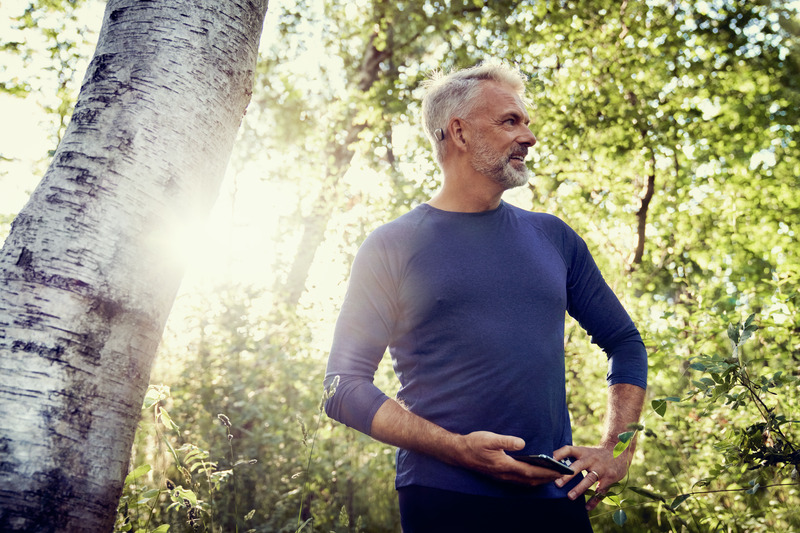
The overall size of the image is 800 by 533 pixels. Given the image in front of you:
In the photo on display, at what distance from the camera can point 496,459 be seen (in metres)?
1.39

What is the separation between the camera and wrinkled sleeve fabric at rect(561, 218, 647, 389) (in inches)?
73.7

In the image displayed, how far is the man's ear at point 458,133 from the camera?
7.27 ft

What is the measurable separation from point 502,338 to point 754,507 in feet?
12.4

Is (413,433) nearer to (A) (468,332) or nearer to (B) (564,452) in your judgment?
(A) (468,332)

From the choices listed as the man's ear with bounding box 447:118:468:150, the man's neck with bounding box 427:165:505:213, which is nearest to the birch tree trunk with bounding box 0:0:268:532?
the man's neck with bounding box 427:165:505:213

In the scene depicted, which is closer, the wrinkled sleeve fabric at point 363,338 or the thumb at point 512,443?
the thumb at point 512,443

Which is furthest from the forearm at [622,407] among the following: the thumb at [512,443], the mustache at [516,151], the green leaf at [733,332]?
the mustache at [516,151]

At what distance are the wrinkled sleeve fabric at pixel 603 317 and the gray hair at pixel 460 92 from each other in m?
0.68

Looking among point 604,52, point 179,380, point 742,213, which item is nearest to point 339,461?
point 179,380

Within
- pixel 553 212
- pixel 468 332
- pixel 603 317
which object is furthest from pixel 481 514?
pixel 553 212

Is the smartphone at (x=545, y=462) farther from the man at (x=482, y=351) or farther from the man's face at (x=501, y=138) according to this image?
the man's face at (x=501, y=138)

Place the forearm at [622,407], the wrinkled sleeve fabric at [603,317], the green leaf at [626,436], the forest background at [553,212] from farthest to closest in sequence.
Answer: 1. the forest background at [553,212]
2. the wrinkled sleeve fabric at [603,317]
3. the forearm at [622,407]
4. the green leaf at [626,436]

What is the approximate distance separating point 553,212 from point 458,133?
164 inches

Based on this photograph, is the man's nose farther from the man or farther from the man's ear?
the man's ear
